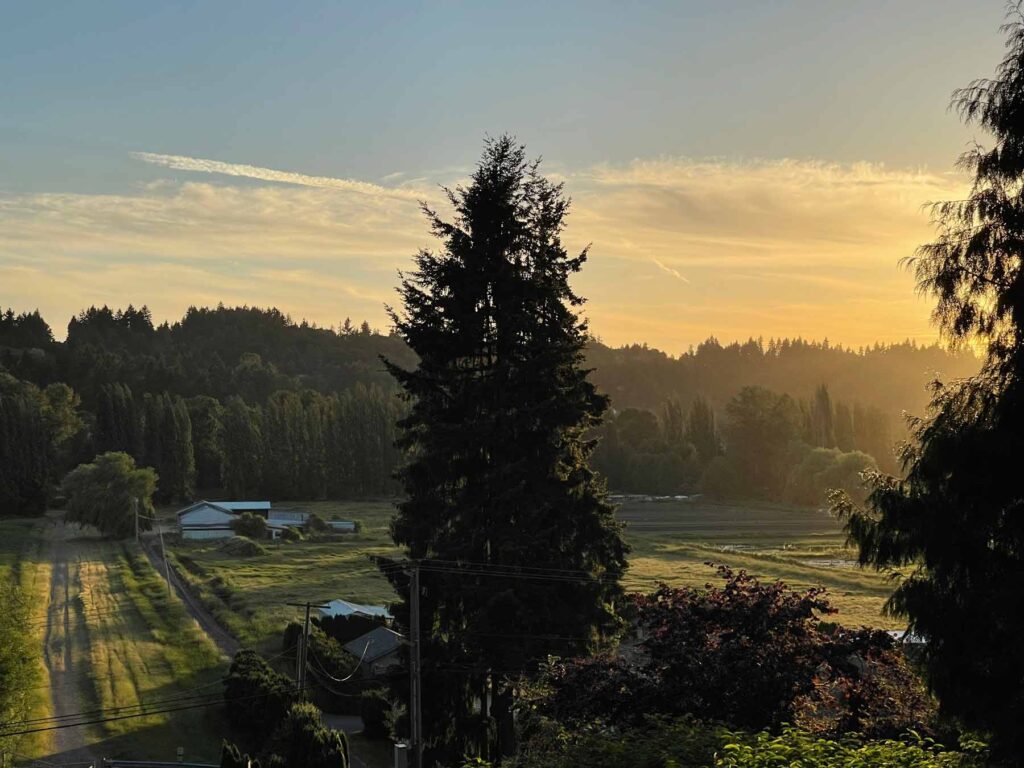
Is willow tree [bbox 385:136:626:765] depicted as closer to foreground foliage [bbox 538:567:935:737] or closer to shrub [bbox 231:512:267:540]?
foreground foliage [bbox 538:567:935:737]

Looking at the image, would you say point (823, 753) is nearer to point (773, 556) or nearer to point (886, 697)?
point (886, 697)

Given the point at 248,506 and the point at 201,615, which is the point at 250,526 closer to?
the point at 248,506

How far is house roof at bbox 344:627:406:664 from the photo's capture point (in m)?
38.0

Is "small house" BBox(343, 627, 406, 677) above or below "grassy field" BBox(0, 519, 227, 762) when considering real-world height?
above

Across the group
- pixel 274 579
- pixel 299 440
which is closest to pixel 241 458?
pixel 299 440

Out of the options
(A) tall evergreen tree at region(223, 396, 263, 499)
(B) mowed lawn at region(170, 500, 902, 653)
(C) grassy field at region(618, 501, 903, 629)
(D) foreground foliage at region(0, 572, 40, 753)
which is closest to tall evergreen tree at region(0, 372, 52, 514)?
(A) tall evergreen tree at region(223, 396, 263, 499)

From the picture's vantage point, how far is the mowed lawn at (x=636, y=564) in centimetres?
5128

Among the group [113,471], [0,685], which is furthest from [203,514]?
[0,685]

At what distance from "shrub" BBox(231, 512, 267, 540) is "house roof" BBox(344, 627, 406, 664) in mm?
51268

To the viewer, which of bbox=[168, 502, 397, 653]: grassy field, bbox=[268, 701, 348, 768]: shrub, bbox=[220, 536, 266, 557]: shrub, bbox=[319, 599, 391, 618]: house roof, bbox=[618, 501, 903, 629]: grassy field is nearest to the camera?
bbox=[268, 701, 348, 768]: shrub

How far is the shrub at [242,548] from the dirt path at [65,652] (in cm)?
1309

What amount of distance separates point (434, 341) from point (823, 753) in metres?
15.2

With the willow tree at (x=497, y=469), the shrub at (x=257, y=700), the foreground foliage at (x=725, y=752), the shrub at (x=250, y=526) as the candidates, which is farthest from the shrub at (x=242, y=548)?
the foreground foliage at (x=725, y=752)

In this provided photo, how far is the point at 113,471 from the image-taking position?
81.6 metres
